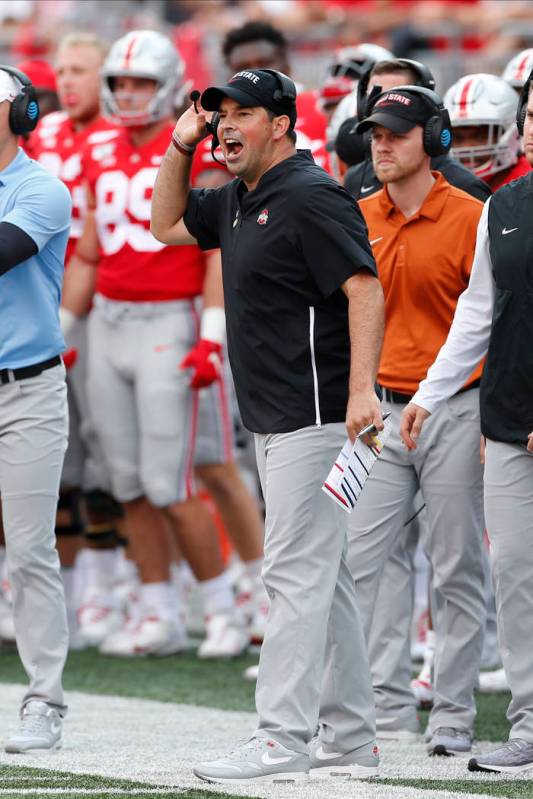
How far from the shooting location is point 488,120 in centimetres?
705

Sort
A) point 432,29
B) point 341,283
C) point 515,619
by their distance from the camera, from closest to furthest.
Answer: point 341,283, point 515,619, point 432,29

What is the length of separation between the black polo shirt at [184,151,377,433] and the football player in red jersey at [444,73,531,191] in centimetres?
184

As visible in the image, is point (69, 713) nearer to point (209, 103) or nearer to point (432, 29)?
point (209, 103)

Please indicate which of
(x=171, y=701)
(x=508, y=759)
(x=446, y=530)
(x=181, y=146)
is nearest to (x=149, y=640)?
(x=171, y=701)

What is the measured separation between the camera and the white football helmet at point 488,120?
7035 millimetres

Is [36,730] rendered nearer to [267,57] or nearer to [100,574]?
[100,574]

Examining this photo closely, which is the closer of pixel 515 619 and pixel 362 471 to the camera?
pixel 362 471

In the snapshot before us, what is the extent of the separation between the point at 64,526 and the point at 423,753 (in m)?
3.36

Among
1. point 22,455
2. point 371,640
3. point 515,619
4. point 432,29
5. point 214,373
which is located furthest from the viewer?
point 432,29

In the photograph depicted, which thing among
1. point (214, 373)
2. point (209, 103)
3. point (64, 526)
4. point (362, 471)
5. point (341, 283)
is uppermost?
point (209, 103)

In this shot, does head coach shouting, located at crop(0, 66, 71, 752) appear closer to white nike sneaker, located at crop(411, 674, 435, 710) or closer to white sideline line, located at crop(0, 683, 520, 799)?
white sideline line, located at crop(0, 683, 520, 799)

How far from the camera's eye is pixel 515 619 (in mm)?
5562

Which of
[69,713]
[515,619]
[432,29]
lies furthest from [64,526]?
[432,29]

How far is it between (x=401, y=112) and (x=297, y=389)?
129 centimetres
